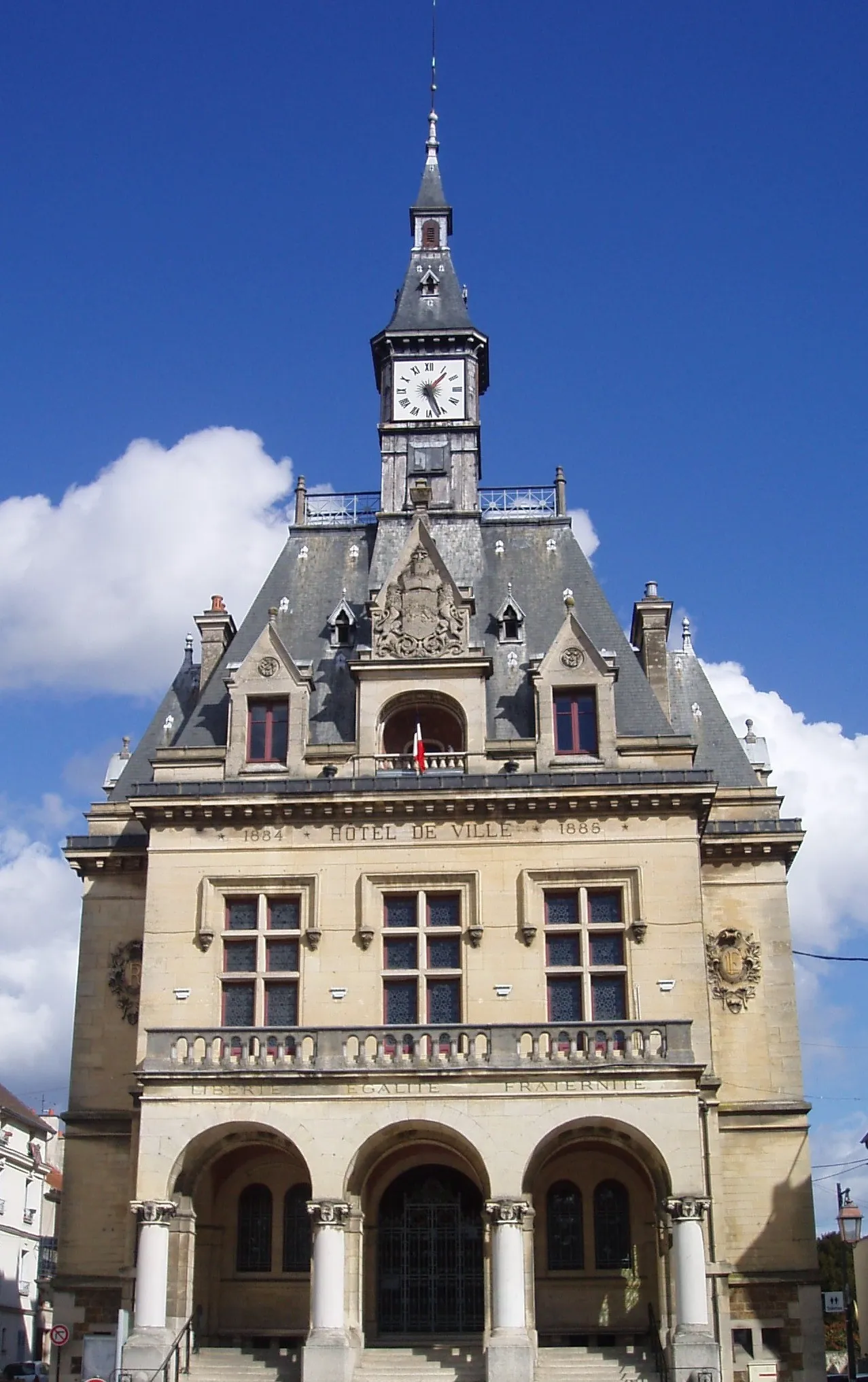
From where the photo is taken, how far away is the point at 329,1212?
1194 inches

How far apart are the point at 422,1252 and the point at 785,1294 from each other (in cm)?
846

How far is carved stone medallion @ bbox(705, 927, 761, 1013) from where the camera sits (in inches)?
1491

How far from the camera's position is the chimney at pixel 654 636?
4072cm

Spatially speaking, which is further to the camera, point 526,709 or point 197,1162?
point 526,709

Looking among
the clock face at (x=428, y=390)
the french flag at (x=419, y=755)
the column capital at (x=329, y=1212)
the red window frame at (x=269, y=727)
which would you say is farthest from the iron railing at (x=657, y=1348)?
the clock face at (x=428, y=390)

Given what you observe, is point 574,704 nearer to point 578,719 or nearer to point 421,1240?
point 578,719

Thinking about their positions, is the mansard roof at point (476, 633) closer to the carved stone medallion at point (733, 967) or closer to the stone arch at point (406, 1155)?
the carved stone medallion at point (733, 967)

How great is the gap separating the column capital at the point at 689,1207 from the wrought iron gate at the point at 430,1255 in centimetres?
526

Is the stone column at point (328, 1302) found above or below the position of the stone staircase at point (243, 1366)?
above

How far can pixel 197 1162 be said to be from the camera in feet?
107

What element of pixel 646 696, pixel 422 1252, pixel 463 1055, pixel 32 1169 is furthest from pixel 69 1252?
pixel 32 1169

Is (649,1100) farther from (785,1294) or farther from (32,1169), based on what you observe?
(32,1169)

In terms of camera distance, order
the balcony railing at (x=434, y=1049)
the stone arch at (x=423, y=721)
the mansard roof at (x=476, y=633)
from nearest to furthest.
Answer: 1. the balcony railing at (x=434, y=1049)
2. the stone arch at (x=423, y=721)
3. the mansard roof at (x=476, y=633)

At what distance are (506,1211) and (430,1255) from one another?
495 centimetres
